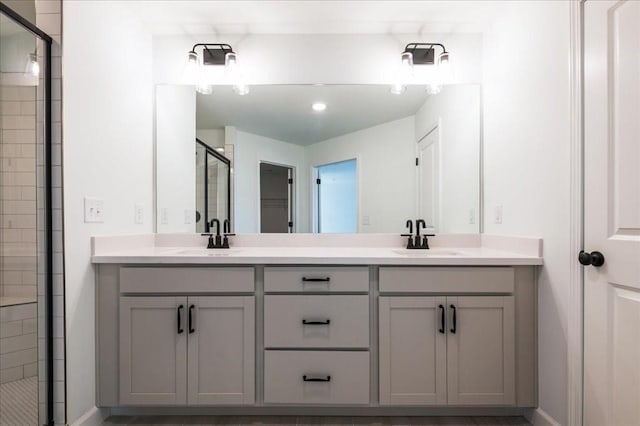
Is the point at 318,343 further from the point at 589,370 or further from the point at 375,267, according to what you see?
the point at 589,370

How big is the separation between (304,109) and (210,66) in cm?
70

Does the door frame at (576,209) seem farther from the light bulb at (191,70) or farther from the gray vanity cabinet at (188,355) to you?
the light bulb at (191,70)

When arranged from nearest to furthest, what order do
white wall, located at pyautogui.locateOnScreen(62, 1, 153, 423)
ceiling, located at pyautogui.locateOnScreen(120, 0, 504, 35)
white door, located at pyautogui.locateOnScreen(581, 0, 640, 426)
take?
white door, located at pyautogui.locateOnScreen(581, 0, 640, 426)
white wall, located at pyautogui.locateOnScreen(62, 1, 153, 423)
ceiling, located at pyautogui.locateOnScreen(120, 0, 504, 35)

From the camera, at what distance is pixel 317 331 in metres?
1.55

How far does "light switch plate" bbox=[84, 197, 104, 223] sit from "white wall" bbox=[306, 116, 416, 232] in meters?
1.39

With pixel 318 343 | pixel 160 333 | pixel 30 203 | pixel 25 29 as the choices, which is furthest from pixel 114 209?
pixel 318 343

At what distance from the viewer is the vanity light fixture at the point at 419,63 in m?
2.08

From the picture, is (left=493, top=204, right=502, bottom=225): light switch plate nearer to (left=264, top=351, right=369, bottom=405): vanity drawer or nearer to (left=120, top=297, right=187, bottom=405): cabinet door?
(left=264, top=351, right=369, bottom=405): vanity drawer

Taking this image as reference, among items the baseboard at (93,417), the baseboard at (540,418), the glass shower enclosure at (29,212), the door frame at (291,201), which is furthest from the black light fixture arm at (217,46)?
the baseboard at (540,418)

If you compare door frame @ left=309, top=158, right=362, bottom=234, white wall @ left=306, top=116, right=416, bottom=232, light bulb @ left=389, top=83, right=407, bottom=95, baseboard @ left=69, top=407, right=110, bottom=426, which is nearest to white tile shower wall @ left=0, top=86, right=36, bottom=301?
baseboard @ left=69, top=407, right=110, bottom=426

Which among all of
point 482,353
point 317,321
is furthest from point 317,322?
point 482,353

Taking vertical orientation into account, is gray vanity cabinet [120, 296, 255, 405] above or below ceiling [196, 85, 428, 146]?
below

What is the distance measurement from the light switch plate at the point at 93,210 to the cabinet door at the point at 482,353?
181cm

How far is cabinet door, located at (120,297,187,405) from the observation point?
61.1 inches
